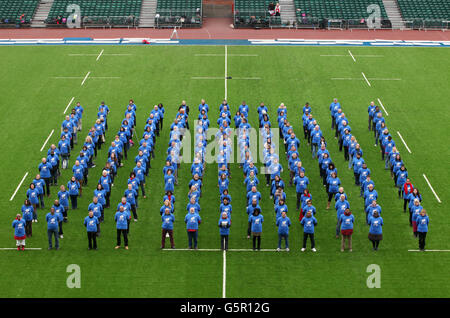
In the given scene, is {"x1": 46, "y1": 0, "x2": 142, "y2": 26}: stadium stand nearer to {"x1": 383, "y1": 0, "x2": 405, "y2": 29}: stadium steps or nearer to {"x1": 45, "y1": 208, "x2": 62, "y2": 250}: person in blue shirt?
{"x1": 383, "y1": 0, "x2": 405, "y2": 29}: stadium steps

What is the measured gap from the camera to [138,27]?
5241 cm

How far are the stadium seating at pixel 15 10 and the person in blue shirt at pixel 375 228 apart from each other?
38.6 metres

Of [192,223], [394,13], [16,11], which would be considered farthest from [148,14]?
[192,223]

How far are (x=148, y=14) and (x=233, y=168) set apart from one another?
28.7 metres

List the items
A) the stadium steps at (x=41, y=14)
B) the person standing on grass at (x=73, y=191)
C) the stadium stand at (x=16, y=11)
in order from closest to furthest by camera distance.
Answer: the person standing on grass at (x=73, y=191), the stadium stand at (x=16, y=11), the stadium steps at (x=41, y=14)

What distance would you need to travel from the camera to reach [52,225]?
72.8ft

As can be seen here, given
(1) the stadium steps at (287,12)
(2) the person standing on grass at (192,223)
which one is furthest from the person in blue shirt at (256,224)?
(1) the stadium steps at (287,12)

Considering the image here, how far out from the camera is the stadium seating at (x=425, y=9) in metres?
53.4

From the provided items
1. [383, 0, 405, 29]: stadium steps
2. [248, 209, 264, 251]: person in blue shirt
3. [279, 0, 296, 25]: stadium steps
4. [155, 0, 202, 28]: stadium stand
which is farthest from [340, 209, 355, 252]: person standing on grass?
[383, 0, 405, 29]: stadium steps

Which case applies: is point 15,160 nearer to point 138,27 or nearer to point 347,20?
point 138,27

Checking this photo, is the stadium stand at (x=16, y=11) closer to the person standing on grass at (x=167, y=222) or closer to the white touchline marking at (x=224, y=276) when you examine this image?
the person standing on grass at (x=167, y=222)

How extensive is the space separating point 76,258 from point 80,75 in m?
20.5

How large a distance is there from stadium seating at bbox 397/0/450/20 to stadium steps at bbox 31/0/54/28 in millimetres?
28253

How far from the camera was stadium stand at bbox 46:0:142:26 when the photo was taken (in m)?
Answer: 52.7
